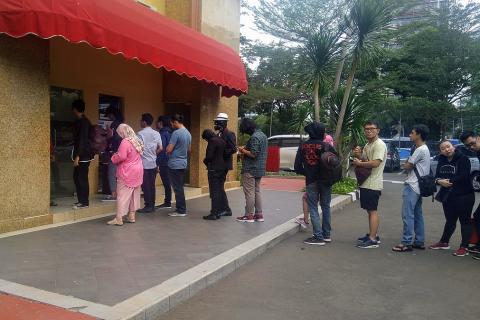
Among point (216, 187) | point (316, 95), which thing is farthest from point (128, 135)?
point (316, 95)

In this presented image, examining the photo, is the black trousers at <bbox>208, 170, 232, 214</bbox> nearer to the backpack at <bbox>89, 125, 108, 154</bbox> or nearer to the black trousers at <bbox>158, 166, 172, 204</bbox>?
the black trousers at <bbox>158, 166, 172, 204</bbox>

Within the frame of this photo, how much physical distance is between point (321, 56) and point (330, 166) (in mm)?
6686

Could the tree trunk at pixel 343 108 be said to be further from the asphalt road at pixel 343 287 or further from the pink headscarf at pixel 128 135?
the pink headscarf at pixel 128 135

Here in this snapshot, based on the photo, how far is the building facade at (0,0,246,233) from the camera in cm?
639

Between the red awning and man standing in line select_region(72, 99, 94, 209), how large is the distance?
143 cm

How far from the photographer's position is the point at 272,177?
17375 mm

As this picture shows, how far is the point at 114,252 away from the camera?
18.7ft

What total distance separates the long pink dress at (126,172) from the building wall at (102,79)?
2.57 meters

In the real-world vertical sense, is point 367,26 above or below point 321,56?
above

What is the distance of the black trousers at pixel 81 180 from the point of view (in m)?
7.71

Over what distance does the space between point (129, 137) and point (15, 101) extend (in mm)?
1604

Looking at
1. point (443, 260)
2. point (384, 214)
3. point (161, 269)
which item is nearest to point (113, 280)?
point (161, 269)

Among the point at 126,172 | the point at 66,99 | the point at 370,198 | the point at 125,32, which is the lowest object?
the point at 370,198

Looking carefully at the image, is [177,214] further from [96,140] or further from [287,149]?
[287,149]
